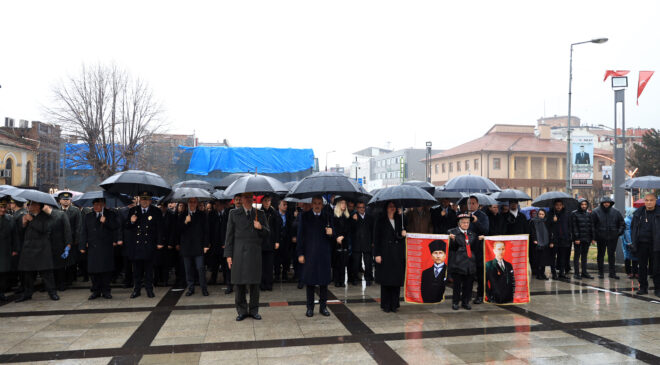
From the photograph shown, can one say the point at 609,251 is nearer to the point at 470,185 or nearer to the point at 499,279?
the point at 470,185

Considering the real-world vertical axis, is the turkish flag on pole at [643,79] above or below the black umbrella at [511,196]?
above

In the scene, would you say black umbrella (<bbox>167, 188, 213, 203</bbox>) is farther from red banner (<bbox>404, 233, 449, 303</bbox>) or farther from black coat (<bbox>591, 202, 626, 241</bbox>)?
black coat (<bbox>591, 202, 626, 241</bbox>)

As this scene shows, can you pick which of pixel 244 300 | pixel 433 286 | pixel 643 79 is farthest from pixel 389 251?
pixel 643 79

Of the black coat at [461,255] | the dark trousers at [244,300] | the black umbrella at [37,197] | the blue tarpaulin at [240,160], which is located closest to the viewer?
the dark trousers at [244,300]

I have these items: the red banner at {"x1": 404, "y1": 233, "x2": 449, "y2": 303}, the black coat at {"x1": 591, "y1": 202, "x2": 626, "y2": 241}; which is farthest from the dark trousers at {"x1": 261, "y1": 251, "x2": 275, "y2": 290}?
the black coat at {"x1": 591, "y1": 202, "x2": 626, "y2": 241}

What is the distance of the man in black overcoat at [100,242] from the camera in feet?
28.6

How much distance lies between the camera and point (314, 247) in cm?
725

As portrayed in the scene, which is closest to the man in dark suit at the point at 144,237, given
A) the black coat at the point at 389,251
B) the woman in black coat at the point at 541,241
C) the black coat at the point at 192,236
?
the black coat at the point at 192,236

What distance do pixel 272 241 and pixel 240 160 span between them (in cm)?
2675

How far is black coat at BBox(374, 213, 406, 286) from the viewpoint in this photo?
7.30 meters

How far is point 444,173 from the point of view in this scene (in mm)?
65125

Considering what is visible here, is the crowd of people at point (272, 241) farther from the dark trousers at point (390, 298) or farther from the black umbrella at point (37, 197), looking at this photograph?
the black umbrella at point (37, 197)

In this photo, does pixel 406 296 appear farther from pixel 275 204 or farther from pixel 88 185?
pixel 88 185

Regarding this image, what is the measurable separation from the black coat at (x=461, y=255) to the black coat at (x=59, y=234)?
7288mm
